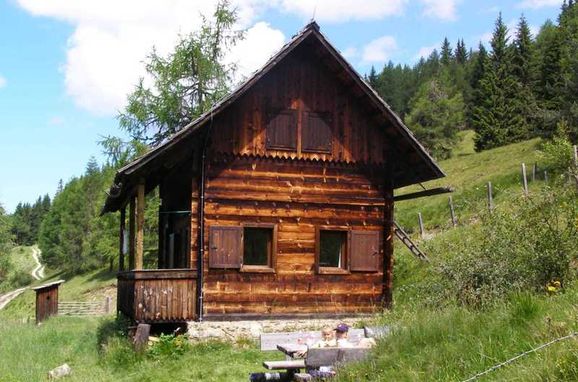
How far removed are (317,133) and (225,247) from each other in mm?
3786

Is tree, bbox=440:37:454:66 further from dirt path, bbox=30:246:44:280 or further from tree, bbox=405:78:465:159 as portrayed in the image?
dirt path, bbox=30:246:44:280

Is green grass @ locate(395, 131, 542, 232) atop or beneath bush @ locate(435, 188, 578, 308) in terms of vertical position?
atop

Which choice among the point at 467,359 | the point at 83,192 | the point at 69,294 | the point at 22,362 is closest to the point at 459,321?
the point at 467,359

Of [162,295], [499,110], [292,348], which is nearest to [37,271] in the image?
[499,110]

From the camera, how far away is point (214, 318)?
16438mm

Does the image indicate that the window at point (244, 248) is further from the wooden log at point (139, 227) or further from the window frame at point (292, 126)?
the window frame at point (292, 126)

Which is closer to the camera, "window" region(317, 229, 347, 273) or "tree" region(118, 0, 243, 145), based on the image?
"window" region(317, 229, 347, 273)

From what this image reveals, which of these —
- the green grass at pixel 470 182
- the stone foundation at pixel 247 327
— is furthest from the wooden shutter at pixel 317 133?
the green grass at pixel 470 182

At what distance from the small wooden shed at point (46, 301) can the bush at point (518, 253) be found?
68.6ft

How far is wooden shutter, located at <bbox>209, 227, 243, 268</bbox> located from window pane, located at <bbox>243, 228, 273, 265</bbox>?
2.81ft

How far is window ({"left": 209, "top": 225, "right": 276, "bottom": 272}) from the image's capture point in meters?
16.5

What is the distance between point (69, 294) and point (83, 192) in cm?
2835

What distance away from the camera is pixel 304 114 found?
17.6m

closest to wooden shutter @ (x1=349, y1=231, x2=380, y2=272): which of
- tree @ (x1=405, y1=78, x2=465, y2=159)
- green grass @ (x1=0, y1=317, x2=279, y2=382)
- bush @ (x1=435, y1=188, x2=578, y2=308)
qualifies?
green grass @ (x1=0, y1=317, x2=279, y2=382)
